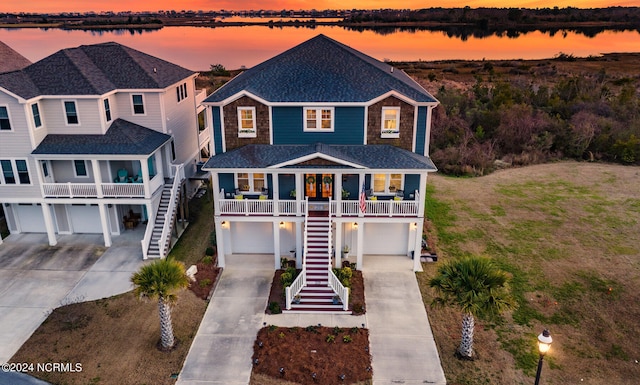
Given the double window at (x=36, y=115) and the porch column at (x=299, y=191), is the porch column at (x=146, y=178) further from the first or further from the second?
the porch column at (x=299, y=191)

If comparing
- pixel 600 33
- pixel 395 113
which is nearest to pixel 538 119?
pixel 395 113

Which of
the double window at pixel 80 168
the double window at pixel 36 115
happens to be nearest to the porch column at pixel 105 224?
the double window at pixel 80 168

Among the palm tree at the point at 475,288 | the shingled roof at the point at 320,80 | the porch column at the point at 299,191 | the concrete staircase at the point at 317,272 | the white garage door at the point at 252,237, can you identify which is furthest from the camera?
the white garage door at the point at 252,237

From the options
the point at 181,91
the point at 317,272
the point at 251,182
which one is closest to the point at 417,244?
the point at 317,272

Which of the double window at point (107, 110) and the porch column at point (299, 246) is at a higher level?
the double window at point (107, 110)

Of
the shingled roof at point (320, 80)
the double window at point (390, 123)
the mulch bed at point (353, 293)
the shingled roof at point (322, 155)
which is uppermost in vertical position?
the shingled roof at point (320, 80)

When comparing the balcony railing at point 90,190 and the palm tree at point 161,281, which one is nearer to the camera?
the palm tree at point 161,281
